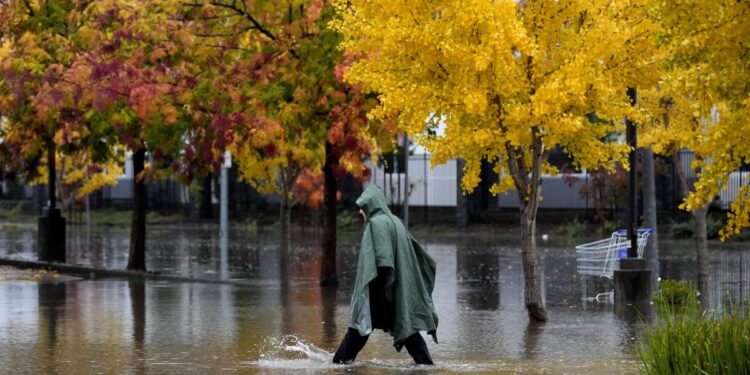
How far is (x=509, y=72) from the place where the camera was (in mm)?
18562

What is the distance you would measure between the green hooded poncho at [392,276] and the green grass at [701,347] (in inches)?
126

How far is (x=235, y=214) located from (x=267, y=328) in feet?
128

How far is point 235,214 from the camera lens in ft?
188

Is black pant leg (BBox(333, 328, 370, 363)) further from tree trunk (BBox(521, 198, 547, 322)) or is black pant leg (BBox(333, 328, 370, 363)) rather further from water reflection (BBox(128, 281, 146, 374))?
tree trunk (BBox(521, 198, 547, 322))

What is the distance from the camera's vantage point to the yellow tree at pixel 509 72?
1828cm

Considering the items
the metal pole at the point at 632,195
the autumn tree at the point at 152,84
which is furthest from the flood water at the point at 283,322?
the autumn tree at the point at 152,84

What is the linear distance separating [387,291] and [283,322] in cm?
563

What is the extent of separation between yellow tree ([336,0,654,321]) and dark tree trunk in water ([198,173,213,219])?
3795cm

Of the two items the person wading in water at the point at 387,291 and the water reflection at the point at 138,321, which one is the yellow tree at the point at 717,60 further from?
the water reflection at the point at 138,321

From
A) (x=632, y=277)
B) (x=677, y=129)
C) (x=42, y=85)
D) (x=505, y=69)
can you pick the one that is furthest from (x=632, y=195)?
(x=42, y=85)

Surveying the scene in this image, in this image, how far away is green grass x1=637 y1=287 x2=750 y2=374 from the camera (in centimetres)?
1058

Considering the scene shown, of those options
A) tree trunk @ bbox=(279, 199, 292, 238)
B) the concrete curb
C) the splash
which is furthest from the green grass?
tree trunk @ bbox=(279, 199, 292, 238)

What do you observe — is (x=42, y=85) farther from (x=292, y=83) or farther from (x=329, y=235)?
(x=329, y=235)

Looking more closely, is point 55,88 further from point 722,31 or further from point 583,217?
point 583,217
